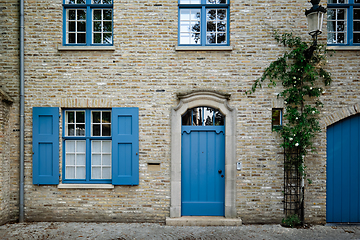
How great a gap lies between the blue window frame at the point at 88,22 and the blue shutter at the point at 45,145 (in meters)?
1.90

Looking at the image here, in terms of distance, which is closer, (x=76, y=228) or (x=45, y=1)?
(x=76, y=228)

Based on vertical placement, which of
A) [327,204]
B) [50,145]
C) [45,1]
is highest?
[45,1]

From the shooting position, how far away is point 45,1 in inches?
223

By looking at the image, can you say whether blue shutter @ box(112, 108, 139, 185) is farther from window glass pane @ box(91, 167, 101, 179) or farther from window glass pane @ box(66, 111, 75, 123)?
window glass pane @ box(66, 111, 75, 123)

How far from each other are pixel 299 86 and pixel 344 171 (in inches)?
94.9

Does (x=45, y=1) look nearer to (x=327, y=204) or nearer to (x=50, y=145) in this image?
(x=50, y=145)

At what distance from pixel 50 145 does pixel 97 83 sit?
1938 millimetres

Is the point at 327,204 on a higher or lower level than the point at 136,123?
lower

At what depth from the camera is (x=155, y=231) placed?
5070 millimetres

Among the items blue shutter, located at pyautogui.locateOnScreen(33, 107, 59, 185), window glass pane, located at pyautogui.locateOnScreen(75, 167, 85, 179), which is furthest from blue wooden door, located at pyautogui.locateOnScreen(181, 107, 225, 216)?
blue shutter, located at pyautogui.locateOnScreen(33, 107, 59, 185)

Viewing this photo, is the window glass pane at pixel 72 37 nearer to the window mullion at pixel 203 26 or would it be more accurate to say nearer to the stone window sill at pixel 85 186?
the window mullion at pixel 203 26

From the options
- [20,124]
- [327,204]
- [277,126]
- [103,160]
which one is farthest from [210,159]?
[20,124]

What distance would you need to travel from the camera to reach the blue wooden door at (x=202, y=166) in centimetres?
565

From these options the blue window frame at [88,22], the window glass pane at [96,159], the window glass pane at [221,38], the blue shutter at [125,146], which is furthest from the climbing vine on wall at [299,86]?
the window glass pane at [96,159]
